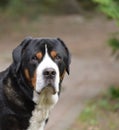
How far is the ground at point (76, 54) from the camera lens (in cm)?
1193

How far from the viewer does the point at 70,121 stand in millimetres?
10797

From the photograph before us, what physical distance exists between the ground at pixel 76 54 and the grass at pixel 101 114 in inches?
7.1

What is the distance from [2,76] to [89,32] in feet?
Result: 54.0

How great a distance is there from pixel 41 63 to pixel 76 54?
Result: 39.7 ft

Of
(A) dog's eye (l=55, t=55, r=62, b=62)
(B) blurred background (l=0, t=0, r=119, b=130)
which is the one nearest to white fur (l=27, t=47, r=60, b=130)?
(A) dog's eye (l=55, t=55, r=62, b=62)

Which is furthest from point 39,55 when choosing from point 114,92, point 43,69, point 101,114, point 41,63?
point 114,92

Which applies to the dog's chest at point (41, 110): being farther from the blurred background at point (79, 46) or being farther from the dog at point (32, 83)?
the blurred background at point (79, 46)

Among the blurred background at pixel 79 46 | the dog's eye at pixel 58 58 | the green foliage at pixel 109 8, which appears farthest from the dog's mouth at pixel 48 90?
the green foliage at pixel 109 8

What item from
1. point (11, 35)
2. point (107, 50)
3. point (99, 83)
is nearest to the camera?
point (99, 83)

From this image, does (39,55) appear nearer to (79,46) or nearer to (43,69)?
(43,69)

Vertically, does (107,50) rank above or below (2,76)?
below

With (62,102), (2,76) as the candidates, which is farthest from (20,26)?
(2,76)

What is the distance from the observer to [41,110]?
22.9 ft

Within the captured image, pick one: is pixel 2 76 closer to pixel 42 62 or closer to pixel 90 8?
pixel 42 62
